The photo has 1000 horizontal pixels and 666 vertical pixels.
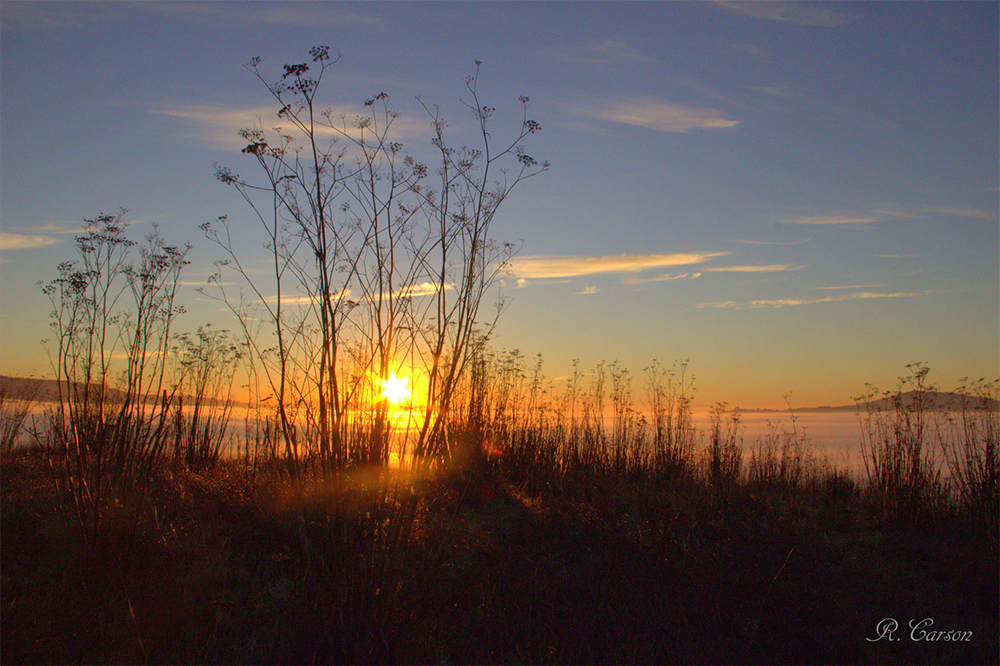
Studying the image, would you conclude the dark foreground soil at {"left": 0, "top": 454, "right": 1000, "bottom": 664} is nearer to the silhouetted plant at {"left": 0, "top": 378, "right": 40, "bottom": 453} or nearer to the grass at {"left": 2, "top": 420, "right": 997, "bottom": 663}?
→ the grass at {"left": 2, "top": 420, "right": 997, "bottom": 663}

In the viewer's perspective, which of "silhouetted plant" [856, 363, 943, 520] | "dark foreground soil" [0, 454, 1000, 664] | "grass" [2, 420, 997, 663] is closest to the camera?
"grass" [2, 420, 997, 663]

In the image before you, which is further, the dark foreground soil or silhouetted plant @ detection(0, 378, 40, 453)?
silhouetted plant @ detection(0, 378, 40, 453)

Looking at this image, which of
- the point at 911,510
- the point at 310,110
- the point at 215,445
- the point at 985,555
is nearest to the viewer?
the point at 310,110

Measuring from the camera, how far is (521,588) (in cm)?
361

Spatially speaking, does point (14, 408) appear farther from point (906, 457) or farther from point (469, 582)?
point (906, 457)

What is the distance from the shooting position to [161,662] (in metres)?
2.63

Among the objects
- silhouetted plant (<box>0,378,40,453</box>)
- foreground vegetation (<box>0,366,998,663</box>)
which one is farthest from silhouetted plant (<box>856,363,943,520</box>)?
silhouetted plant (<box>0,378,40,453</box>)

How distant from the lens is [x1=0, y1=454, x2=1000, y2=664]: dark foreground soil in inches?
110

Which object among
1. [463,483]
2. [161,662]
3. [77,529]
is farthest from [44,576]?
[463,483]

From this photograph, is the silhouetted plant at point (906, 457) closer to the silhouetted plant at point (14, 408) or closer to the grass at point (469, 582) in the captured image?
the grass at point (469, 582)

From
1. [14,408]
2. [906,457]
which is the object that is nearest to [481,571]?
[906,457]

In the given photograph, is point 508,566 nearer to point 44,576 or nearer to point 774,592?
point 774,592

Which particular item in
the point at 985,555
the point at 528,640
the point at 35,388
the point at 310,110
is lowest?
the point at 528,640

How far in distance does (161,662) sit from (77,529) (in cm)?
111
